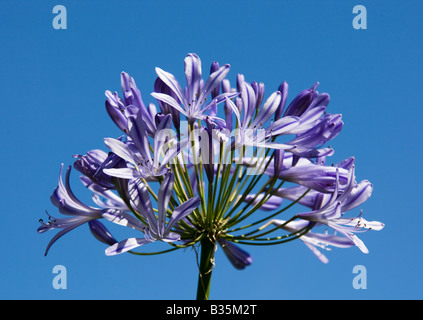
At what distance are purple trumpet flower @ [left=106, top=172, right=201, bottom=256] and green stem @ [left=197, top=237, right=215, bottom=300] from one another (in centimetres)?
47

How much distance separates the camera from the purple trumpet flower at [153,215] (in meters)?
3.96

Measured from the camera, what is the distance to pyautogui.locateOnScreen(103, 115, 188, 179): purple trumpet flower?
4145 millimetres

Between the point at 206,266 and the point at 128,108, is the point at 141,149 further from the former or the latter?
the point at 206,266

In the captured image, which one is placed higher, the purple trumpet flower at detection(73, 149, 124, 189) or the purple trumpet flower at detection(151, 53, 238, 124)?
the purple trumpet flower at detection(151, 53, 238, 124)

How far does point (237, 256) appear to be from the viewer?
202 inches

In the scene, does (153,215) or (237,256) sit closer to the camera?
(153,215)

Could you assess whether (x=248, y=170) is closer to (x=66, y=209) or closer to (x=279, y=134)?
(x=279, y=134)

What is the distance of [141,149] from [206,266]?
44.0 inches

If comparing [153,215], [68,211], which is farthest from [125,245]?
[68,211]

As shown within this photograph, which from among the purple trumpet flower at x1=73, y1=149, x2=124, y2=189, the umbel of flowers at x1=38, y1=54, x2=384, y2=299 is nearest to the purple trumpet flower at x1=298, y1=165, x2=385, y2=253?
the umbel of flowers at x1=38, y1=54, x2=384, y2=299

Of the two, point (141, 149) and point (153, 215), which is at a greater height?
point (141, 149)

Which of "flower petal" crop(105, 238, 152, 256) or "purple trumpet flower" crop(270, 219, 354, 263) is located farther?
"purple trumpet flower" crop(270, 219, 354, 263)

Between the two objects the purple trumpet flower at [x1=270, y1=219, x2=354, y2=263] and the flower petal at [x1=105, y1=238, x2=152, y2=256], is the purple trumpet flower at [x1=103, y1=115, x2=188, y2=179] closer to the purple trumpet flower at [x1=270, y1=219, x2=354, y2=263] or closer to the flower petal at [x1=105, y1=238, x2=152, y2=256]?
the flower petal at [x1=105, y1=238, x2=152, y2=256]
